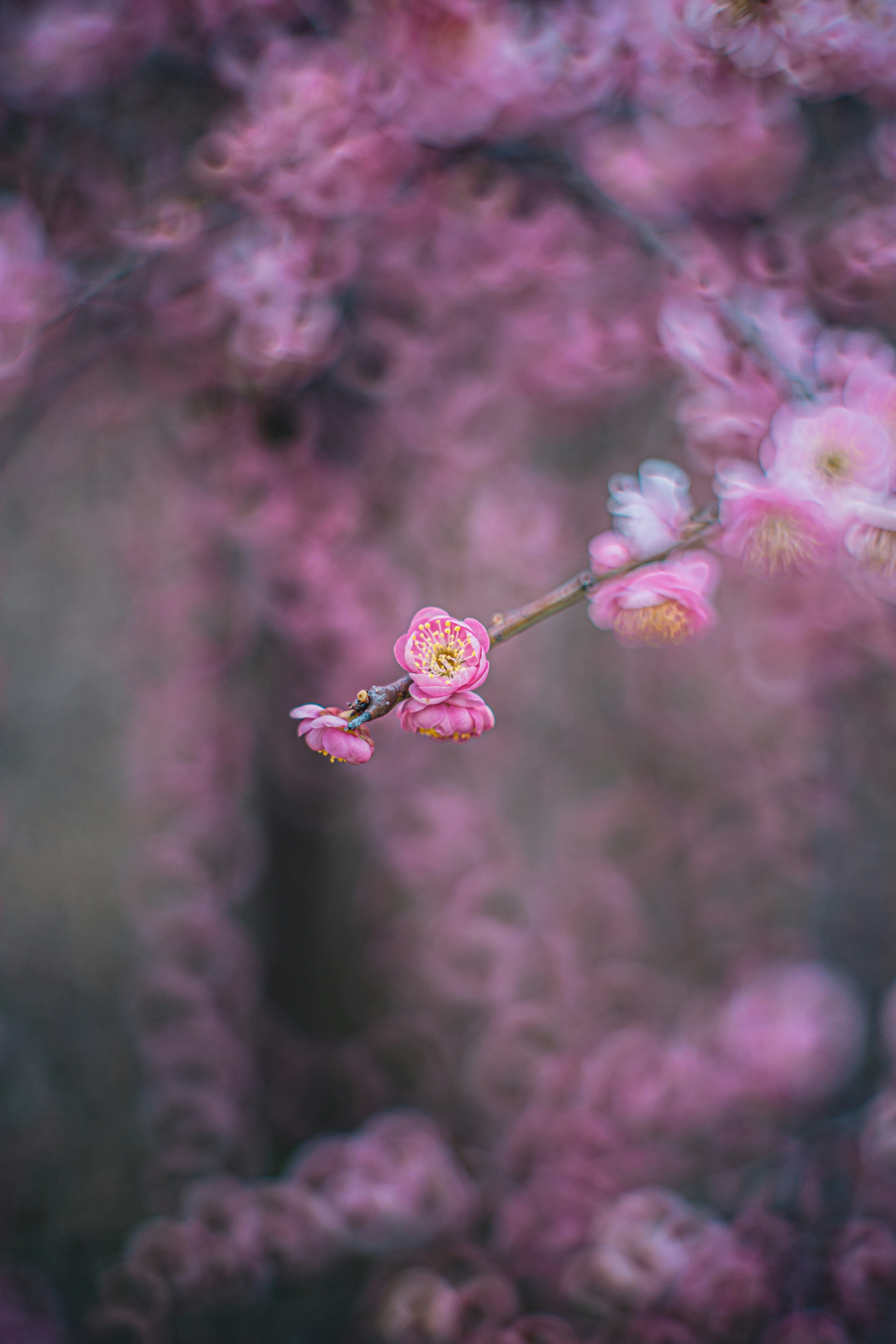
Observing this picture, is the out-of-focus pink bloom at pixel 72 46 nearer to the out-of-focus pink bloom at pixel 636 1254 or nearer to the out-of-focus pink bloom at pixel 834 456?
the out-of-focus pink bloom at pixel 834 456

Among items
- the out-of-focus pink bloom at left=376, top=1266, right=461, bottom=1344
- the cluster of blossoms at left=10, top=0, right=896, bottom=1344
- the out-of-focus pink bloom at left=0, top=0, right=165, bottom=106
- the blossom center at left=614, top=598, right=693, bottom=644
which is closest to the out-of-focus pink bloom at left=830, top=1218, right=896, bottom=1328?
the cluster of blossoms at left=10, top=0, right=896, bottom=1344

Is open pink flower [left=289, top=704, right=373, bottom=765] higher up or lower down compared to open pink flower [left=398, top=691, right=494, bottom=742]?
higher up

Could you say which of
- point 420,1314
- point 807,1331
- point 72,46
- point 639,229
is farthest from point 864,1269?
point 72,46

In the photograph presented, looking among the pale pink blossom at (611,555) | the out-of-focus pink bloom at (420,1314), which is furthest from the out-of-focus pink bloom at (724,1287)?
the pale pink blossom at (611,555)

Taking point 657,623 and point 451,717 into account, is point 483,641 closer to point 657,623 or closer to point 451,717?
point 451,717

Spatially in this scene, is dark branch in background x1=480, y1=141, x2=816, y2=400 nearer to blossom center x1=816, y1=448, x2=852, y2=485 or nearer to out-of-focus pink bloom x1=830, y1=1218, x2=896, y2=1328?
blossom center x1=816, y1=448, x2=852, y2=485

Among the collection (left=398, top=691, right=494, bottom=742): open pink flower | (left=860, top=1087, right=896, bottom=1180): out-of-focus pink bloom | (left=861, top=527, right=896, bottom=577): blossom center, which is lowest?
(left=860, top=1087, right=896, bottom=1180): out-of-focus pink bloom

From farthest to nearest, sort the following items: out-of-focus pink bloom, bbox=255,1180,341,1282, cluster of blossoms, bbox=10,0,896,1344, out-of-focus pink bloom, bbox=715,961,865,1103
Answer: out-of-focus pink bloom, bbox=715,961,865,1103 → out-of-focus pink bloom, bbox=255,1180,341,1282 → cluster of blossoms, bbox=10,0,896,1344
